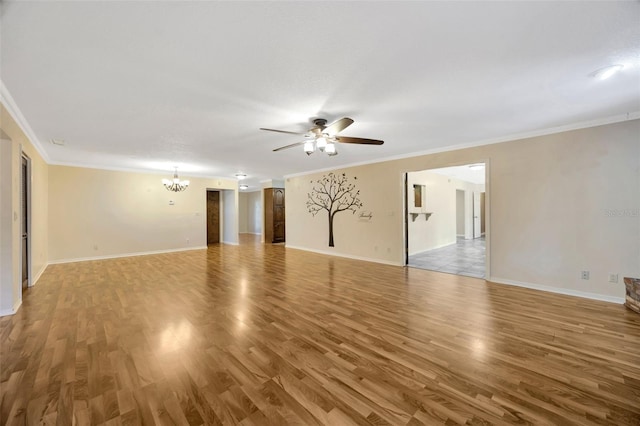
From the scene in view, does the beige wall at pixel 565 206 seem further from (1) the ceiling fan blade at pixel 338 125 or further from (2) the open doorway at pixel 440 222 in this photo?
(1) the ceiling fan blade at pixel 338 125

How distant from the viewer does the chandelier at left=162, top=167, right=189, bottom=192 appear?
7.54 meters

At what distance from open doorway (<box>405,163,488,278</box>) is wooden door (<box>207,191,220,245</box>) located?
7415mm

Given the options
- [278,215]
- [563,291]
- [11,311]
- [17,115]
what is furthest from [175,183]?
[563,291]

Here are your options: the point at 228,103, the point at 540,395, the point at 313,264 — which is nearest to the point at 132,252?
the point at 313,264

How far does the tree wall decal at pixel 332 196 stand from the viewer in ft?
22.9

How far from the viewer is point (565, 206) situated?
3922 millimetres

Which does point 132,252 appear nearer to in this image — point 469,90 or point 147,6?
point 147,6

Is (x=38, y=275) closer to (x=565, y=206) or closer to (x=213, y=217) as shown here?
(x=213, y=217)

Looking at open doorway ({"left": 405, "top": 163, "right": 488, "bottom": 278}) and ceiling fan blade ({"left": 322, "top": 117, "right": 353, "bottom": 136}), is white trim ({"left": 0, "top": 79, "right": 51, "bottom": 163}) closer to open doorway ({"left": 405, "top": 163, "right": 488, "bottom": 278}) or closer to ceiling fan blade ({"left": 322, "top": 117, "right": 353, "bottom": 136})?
ceiling fan blade ({"left": 322, "top": 117, "right": 353, "bottom": 136})

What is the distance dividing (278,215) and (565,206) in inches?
332

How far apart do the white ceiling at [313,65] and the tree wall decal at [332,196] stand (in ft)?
9.96

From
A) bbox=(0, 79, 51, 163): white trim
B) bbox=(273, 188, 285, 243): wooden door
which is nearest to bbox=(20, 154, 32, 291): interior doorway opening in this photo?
bbox=(0, 79, 51, 163): white trim

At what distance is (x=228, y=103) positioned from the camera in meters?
2.97

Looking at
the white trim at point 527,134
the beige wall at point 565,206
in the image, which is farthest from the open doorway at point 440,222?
the beige wall at point 565,206
